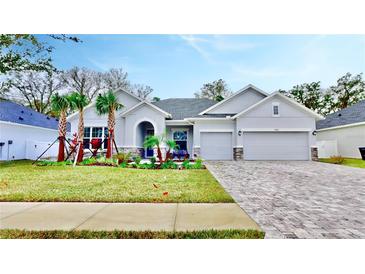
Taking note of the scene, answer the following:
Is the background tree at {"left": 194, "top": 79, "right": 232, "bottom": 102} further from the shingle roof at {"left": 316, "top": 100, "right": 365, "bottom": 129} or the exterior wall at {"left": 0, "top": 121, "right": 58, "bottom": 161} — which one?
the exterior wall at {"left": 0, "top": 121, "right": 58, "bottom": 161}

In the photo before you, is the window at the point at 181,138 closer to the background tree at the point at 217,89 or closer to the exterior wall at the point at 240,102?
the exterior wall at the point at 240,102

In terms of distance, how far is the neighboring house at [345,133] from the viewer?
15.5 m

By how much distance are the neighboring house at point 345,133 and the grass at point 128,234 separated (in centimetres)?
1669

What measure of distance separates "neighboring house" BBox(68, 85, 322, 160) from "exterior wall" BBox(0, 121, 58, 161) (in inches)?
105

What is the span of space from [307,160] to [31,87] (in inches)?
739

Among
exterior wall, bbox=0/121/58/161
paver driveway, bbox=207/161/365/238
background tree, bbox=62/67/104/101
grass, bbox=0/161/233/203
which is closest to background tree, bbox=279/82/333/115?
paver driveway, bbox=207/161/365/238

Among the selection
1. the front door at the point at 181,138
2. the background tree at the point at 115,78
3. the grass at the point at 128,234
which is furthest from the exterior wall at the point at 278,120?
the grass at the point at 128,234

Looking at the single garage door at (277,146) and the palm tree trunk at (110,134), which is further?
the single garage door at (277,146)

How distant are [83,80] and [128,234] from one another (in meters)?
14.4

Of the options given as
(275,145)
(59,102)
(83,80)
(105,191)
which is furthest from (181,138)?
(105,191)

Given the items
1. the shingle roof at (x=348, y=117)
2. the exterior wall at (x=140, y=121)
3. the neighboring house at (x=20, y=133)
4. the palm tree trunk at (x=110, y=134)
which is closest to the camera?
the palm tree trunk at (x=110, y=134)

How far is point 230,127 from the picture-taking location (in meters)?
15.3
